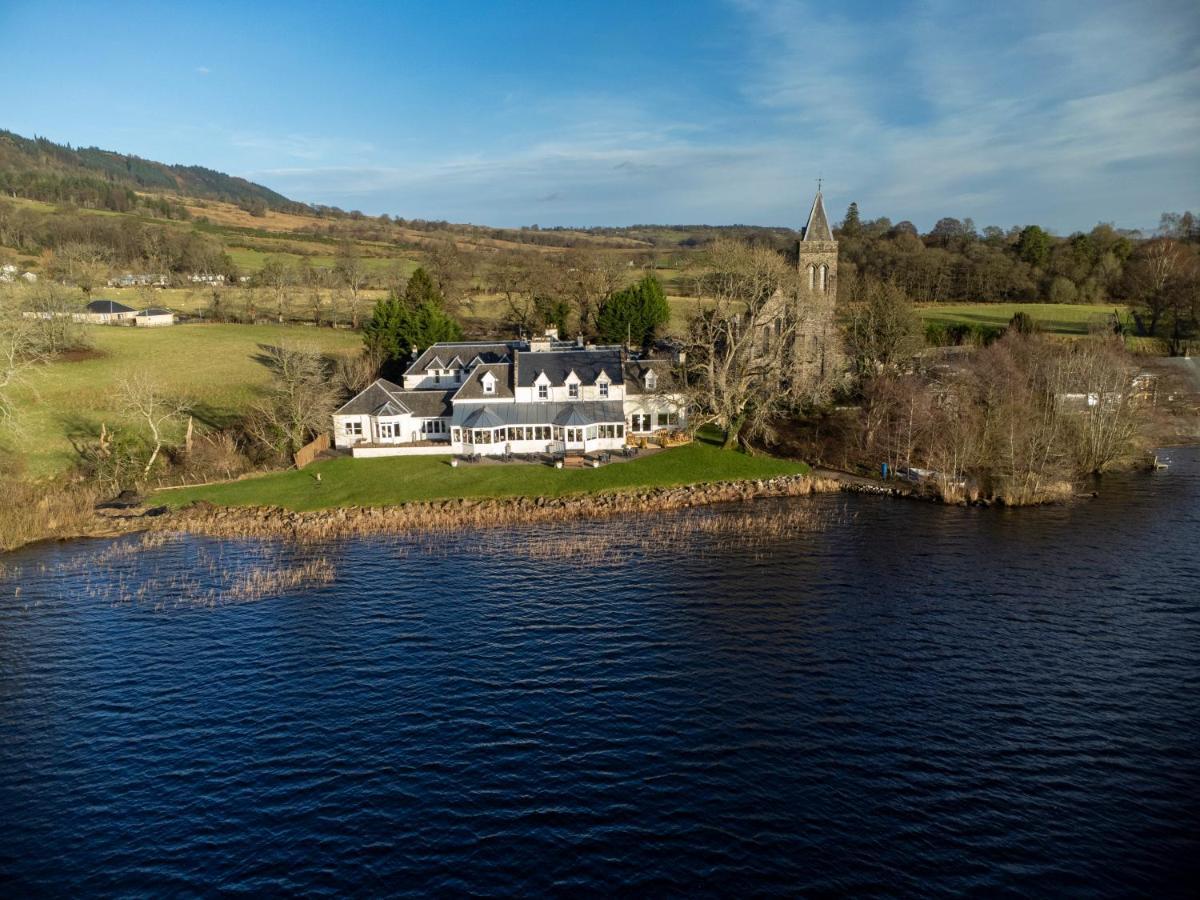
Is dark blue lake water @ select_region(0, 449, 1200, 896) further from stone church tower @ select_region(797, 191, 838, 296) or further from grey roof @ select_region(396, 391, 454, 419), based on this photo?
stone church tower @ select_region(797, 191, 838, 296)

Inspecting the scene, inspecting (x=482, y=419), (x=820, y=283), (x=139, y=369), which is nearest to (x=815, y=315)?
(x=820, y=283)

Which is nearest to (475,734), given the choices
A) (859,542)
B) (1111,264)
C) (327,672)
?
(327,672)

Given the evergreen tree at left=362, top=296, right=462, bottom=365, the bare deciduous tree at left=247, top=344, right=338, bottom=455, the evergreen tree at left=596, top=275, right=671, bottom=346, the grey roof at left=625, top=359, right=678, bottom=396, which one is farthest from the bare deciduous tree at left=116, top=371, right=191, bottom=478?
the evergreen tree at left=596, top=275, right=671, bottom=346

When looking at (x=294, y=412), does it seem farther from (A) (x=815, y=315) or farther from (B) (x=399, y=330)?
(A) (x=815, y=315)

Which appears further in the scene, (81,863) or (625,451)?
(625,451)

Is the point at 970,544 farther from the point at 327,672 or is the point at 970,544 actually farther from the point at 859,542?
the point at 327,672

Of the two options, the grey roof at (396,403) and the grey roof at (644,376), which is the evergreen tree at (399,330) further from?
the grey roof at (644,376)
